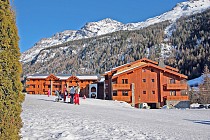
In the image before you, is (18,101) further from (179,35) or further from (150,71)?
(179,35)

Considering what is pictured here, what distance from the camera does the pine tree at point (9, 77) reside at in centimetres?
505

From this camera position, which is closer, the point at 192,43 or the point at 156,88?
the point at 156,88

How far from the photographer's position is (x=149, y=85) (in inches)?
1890

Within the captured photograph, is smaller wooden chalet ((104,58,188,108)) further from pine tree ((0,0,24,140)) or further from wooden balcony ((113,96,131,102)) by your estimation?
pine tree ((0,0,24,140))

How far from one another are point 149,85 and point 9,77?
4401cm

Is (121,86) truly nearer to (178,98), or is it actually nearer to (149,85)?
(149,85)

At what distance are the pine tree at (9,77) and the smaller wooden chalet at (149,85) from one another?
40447mm

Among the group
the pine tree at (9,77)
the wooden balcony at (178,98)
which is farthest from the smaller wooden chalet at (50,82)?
the pine tree at (9,77)

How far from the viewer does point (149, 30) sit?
200 meters

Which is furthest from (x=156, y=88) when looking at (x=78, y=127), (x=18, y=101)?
(x=18, y=101)

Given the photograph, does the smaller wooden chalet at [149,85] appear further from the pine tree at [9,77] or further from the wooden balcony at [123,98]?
the pine tree at [9,77]

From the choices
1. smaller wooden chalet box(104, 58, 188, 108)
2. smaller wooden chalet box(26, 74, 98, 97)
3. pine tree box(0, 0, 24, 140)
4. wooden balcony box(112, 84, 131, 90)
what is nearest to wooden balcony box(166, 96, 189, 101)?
smaller wooden chalet box(104, 58, 188, 108)

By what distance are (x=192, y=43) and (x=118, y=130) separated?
16068 centimetres

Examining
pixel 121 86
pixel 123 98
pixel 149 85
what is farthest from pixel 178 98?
pixel 121 86
